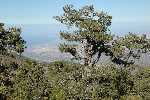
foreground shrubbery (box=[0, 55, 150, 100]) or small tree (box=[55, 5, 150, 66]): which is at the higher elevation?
small tree (box=[55, 5, 150, 66])

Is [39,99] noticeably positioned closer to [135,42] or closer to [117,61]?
[117,61]

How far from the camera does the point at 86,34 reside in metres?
48.8

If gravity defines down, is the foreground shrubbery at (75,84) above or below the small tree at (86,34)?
below

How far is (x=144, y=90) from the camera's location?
7788cm

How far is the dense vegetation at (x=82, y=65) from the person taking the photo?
46.8 m

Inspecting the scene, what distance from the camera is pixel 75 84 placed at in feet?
142

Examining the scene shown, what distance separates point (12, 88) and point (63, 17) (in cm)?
1588

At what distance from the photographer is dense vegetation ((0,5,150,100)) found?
1842 inches

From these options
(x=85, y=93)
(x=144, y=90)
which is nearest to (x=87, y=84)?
(x=85, y=93)

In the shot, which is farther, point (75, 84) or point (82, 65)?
point (82, 65)

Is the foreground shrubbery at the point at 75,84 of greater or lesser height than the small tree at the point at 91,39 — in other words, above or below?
below

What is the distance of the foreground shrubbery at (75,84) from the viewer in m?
45.4

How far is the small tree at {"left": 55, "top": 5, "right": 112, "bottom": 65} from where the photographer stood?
160ft

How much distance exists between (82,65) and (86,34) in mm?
5137
